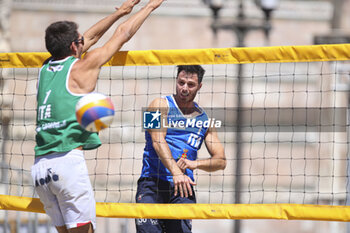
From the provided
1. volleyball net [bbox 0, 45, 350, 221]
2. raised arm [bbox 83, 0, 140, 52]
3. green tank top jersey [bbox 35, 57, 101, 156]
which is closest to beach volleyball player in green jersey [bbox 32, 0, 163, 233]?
green tank top jersey [bbox 35, 57, 101, 156]

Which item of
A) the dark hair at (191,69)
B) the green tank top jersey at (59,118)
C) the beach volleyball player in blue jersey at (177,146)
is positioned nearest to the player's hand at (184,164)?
the beach volleyball player in blue jersey at (177,146)

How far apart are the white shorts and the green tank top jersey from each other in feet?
0.26

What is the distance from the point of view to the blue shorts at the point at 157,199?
5.18 metres

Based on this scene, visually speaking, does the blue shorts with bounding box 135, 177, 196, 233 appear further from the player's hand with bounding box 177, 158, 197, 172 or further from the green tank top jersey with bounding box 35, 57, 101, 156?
the green tank top jersey with bounding box 35, 57, 101, 156

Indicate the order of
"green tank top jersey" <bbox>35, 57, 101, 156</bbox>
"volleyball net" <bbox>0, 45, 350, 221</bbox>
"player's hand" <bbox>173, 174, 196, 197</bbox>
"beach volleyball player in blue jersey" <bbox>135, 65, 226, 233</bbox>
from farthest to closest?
1. "volleyball net" <bbox>0, 45, 350, 221</bbox>
2. "beach volleyball player in blue jersey" <bbox>135, 65, 226, 233</bbox>
3. "player's hand" <bbox>173, 174, 196, 197</bbox>
4. "green tank top jersey" <bbox>35, 57, 101, 156</bbox>

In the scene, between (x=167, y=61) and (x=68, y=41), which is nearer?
(x=68, y=41)

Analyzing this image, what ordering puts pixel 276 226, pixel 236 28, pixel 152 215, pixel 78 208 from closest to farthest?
pixel 78 208 < pixel 152 215 < pixel 236 28 < pixel 276 226

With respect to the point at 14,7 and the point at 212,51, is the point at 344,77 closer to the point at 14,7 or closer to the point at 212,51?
the point at 14,7

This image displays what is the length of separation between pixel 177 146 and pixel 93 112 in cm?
129

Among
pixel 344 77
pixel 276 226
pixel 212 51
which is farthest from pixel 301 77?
pixel 212 51

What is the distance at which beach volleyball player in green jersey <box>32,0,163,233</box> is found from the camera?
4.14m

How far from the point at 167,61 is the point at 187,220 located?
157 centimetres

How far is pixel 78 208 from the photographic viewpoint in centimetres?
416

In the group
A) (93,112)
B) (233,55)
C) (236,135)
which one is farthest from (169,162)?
(236,135)
